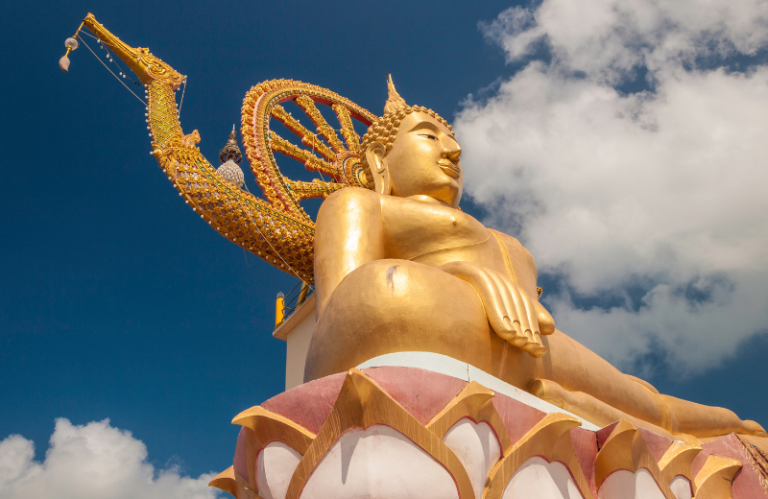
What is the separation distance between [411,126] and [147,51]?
2.35m

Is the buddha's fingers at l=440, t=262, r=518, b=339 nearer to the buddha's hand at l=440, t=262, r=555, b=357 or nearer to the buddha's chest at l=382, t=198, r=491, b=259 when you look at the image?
the buddha's hand at l=440, t=262, r=555, b=357

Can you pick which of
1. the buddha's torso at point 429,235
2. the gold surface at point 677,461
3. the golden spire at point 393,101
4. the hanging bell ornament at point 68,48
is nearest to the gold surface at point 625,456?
the gold surface at point 677,461

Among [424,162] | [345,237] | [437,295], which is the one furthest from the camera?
[424,162]

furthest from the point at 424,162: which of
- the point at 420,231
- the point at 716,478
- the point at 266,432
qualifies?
the point at 716,478

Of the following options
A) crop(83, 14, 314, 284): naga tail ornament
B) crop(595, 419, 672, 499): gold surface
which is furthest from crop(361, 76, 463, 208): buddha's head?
crop(595, 419, 672, 499): gold surface

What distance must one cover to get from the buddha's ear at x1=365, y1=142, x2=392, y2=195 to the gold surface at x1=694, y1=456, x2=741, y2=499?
2.89 metres

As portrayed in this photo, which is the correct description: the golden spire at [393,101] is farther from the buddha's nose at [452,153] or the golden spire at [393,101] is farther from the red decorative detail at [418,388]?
the red decorative detail at [418,388]

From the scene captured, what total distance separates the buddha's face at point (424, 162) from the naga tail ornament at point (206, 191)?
2.99 ft

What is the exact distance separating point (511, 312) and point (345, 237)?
4.12 feet

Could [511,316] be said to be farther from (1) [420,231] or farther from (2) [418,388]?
(1) [420,231]

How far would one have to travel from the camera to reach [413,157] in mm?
4824

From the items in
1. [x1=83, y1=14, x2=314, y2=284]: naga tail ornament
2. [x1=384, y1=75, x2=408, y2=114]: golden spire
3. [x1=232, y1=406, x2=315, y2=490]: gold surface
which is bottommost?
[x1=232, y1=406, x2=315, y2=490]: gold surface

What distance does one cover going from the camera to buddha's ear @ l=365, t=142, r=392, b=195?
4.94 meters

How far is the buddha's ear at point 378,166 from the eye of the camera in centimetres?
494
